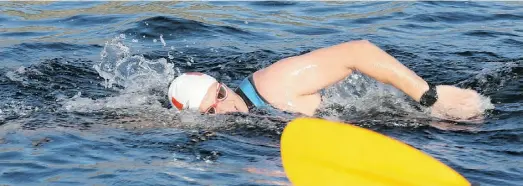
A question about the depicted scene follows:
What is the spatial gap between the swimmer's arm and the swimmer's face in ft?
1.18

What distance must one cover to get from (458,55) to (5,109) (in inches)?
177

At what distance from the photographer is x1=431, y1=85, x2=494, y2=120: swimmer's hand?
6160mm

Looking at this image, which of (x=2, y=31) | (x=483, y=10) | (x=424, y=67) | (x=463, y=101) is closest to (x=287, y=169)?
(x=463, y=101)

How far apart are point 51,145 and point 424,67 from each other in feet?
12.9

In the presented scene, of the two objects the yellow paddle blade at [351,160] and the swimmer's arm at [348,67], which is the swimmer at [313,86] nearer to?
the swimmer's arm at [348,67]

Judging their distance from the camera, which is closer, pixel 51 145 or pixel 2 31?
pixel 51 145

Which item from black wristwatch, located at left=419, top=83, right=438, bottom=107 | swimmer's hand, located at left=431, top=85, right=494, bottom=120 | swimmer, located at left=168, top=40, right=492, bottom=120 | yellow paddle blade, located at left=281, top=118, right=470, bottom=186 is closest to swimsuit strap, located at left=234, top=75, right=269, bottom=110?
swimmer, located at left=168, top=40, right=492, bottom=120

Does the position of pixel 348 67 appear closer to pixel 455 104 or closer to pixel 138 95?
pixel 455 104

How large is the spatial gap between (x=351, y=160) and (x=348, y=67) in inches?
60.1

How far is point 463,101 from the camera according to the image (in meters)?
6.17

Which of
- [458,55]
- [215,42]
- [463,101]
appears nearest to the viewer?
[463,101]

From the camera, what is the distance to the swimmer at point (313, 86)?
608cm

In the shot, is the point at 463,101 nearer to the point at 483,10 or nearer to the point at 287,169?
the point at 287,169

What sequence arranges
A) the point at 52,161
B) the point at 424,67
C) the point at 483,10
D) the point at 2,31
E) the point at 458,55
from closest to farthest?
the point at 52,161
the point at 424,67
the point at 458,55
the point at 2,31
the point at 483,10
